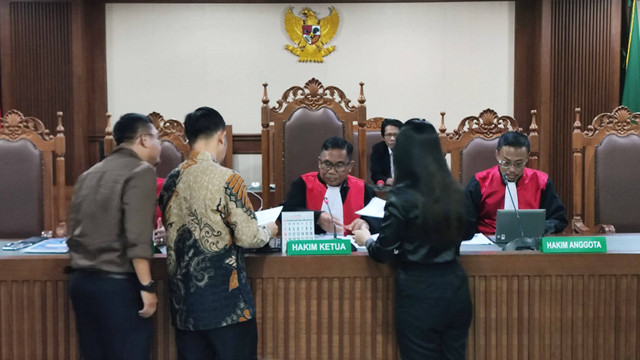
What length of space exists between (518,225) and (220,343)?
1245mm

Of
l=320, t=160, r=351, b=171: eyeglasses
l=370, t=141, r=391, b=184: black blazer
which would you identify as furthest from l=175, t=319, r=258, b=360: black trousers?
l=370, t=141, r=391, b=184: black blazer

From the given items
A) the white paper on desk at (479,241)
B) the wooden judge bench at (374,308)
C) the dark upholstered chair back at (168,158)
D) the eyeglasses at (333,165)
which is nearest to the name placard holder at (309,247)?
the wooden judge bench at (374,308)

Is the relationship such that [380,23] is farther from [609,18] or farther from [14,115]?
[14,115]

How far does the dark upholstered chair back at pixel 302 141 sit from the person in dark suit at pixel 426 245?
1.93 meters

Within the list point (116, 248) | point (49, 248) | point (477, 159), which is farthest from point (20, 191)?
point (477, 159)

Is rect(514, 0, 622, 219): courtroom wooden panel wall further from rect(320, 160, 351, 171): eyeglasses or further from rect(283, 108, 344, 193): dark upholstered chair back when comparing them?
rect(320, 160, 351, 171): eyeglasses

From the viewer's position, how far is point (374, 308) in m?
2.13

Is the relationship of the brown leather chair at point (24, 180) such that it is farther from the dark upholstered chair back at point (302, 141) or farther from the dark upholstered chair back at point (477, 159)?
the dark upholstered chair back at point (477, 159)

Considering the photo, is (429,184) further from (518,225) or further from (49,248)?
(49,248)

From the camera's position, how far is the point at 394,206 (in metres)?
1.85

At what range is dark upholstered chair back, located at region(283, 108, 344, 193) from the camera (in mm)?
3850

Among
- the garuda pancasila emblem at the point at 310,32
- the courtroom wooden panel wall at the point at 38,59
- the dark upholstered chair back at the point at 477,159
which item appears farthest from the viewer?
the garuda pancasila emblem at the point at 310,32

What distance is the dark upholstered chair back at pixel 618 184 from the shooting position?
3.40 m

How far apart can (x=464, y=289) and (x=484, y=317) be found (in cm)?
27
